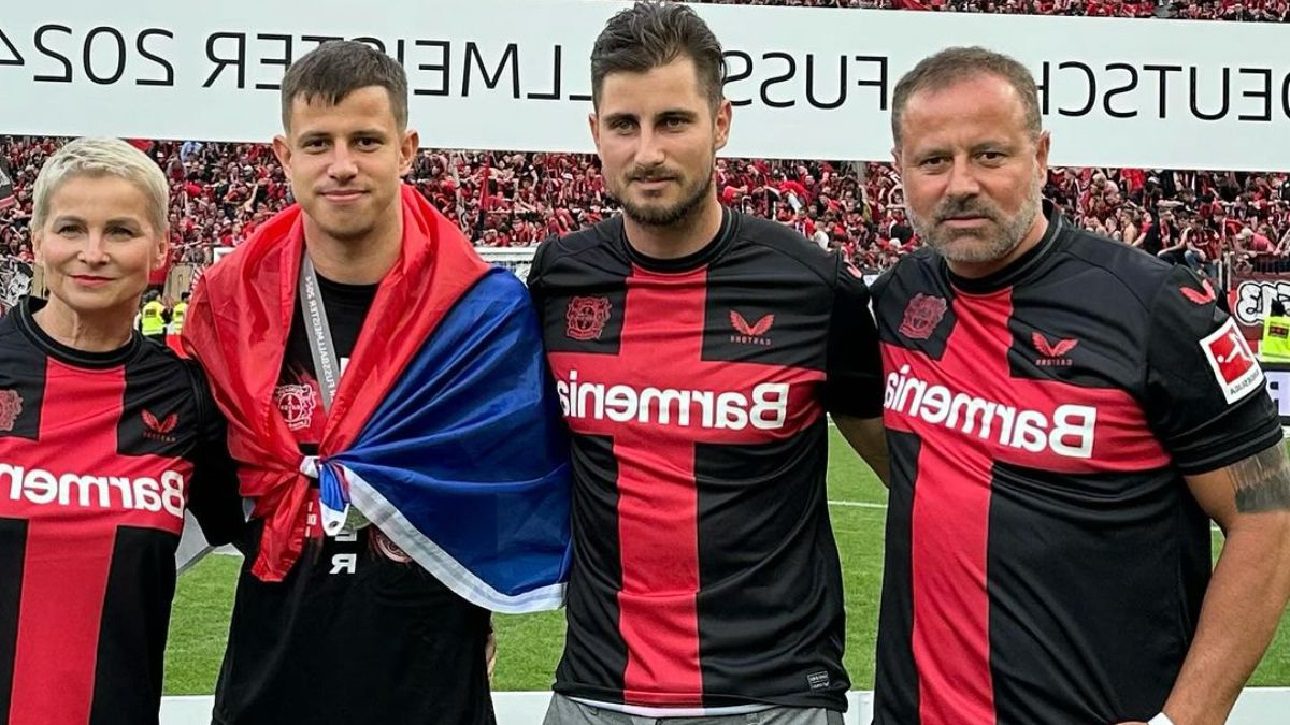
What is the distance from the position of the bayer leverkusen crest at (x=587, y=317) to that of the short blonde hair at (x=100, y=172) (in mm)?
784

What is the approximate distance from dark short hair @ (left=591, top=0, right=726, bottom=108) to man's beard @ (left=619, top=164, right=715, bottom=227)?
0.65 feet

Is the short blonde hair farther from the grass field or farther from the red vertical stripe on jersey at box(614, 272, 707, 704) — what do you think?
the grass field

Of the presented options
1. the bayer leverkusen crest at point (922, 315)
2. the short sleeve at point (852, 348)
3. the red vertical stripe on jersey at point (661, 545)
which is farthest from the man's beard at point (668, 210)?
the bayer leverkusen crest at point (922, 315)

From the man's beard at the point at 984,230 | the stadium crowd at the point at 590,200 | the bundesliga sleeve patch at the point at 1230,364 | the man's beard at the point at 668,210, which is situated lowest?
the bundesliga sleeve patch at the point at 1230,364

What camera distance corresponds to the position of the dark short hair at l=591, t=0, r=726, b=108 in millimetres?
2506

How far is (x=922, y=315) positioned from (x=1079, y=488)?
42 centimetres

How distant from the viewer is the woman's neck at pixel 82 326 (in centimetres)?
246

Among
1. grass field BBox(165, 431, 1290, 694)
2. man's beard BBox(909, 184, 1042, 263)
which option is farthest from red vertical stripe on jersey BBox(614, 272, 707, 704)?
grass field BBox(165, 431, 1290, 694)

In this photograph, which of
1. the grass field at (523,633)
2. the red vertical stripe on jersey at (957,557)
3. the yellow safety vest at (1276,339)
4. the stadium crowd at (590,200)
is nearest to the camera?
the red vertical stripe on jersey at (957,557)

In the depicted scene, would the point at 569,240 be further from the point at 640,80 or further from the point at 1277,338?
the point at 1277,338

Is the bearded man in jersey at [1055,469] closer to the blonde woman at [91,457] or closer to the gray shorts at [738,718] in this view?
the gray shorts at [738,718]

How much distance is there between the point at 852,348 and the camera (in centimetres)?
258

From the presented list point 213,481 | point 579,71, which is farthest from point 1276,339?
point 213,481

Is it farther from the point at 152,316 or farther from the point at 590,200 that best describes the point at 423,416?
the point at 590,200
